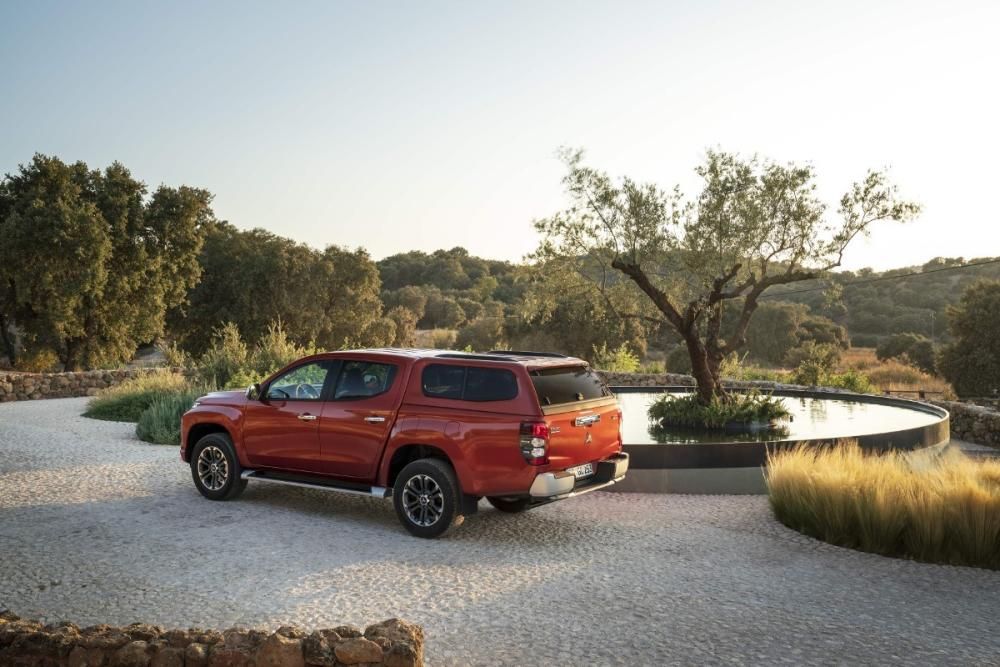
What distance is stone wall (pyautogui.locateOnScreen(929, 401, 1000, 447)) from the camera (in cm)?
1902

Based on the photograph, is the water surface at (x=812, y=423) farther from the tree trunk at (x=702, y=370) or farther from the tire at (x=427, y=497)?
the tire at (x=427, y=497)

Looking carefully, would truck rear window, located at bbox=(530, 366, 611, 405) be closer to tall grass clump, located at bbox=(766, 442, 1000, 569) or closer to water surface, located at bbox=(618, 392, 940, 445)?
tall grass clump, located at bbox=(766, 442, 1000, 569)

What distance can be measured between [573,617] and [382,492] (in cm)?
321

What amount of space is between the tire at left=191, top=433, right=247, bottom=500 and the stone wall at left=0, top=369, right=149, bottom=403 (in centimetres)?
1417

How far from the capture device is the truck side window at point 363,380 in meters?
8.94

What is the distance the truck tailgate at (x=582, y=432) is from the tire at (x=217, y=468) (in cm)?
398

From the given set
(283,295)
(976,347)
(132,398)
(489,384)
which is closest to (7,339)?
(283,295)

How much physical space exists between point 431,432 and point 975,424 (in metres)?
15.9

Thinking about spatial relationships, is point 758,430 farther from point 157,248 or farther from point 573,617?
point 157,248

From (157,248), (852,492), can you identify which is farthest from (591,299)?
(157,248)

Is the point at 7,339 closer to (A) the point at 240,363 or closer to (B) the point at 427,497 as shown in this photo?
(A) the point at 240,363

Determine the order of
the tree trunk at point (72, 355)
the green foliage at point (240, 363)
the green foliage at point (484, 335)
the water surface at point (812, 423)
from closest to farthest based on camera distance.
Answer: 1. the water surface at point (812, 423)
2. the green foliage at point (240, 363)
3. the tree trunk at point (72, 355)
4. the green foliage at point (484, 335)

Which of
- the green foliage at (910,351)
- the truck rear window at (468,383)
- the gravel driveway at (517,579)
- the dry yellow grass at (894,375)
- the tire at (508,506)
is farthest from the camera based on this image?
the green foliage at (910,351)

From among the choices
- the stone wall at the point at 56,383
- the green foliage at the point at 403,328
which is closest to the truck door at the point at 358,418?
the stone wall at the point at 56,383
